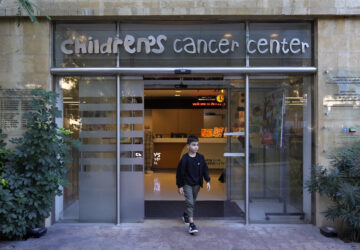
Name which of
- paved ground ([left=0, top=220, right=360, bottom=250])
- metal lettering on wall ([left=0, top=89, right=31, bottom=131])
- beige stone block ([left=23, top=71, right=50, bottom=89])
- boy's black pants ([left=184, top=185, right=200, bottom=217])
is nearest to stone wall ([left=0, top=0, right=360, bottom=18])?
beige stone block ([left=23, top=71, right=50, bottom=89])

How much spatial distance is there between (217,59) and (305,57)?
68.5 inches

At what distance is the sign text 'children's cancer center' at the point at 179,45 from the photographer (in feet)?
A: 20.7

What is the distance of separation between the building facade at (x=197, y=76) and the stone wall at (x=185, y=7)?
19 mm

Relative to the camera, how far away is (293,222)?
21.0 feet

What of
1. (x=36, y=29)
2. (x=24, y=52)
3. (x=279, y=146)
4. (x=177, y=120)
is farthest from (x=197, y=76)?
(x=177, y=120)

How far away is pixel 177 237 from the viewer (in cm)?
557

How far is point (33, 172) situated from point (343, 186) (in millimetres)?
5102

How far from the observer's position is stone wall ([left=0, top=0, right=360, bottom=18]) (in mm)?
6070

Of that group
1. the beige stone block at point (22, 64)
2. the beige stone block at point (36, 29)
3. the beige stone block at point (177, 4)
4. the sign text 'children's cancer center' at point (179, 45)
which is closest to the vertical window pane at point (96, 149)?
the sign text 'children's cancer center' at point (179, 45)

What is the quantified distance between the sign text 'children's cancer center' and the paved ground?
134 inches

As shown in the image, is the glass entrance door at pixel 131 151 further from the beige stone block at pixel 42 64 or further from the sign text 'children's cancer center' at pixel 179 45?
the beige stone block at pixel 42 64

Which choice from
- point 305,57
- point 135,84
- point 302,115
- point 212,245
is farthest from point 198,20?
point 212,245

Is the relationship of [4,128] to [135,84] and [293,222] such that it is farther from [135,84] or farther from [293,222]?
[293,222]

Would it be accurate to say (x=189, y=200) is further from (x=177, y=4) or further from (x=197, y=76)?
(x=177, y=4)
